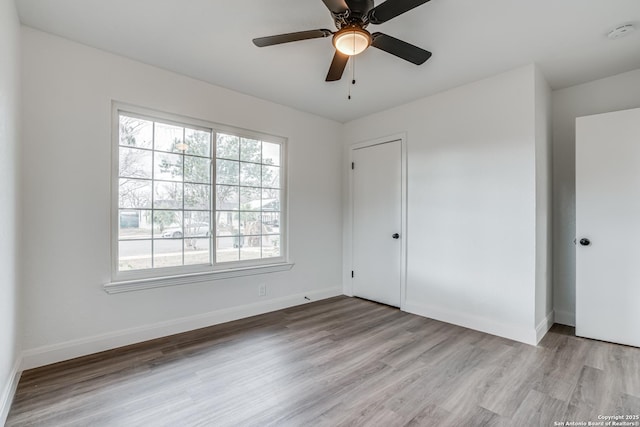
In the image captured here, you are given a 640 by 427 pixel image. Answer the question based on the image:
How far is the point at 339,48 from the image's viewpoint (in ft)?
6.29

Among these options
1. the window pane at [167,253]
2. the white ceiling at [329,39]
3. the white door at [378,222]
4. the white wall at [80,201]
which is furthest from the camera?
the white door at [378,222]

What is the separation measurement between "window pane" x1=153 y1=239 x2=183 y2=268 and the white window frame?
5 cm

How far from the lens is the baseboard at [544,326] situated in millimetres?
2805

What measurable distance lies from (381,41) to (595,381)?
273cm

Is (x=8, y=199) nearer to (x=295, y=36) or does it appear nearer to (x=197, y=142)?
(x=197, y=142)

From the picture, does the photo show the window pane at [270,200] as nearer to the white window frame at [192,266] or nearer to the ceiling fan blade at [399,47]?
the white window frame at [192,266]

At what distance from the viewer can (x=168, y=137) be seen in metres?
2.99

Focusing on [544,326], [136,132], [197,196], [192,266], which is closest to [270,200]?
[197,196]

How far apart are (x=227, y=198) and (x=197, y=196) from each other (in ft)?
1.09

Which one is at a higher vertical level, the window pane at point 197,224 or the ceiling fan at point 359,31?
the ceiling fan at point 359,31

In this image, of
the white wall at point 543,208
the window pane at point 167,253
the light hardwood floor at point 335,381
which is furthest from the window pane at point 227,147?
the white wall at point 543,208

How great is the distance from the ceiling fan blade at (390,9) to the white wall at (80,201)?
2.08 m

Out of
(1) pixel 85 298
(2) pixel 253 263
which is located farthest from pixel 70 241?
(2) pixel 253 263

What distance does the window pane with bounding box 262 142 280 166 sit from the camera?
3721 mm
